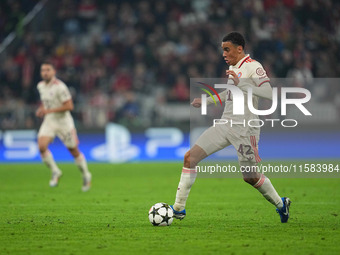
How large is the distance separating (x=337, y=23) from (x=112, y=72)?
7.62 meters

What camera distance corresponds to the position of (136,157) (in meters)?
19.2

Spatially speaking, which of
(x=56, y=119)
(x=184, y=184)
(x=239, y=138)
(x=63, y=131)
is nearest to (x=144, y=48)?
(x=56, y=119)

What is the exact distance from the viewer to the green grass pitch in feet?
21.2

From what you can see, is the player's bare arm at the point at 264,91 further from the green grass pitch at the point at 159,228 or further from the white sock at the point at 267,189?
the green grass pitch at the point at 159,228

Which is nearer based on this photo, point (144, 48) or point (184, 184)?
point (184, 184)

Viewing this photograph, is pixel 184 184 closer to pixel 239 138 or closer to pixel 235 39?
pixel 239 138

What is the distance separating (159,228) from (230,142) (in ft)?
4.26

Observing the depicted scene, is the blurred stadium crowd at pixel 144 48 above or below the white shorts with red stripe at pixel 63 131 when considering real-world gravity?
above

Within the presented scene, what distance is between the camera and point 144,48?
2220cm

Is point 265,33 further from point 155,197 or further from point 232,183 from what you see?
point 155,197

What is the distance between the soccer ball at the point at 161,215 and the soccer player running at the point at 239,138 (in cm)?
12

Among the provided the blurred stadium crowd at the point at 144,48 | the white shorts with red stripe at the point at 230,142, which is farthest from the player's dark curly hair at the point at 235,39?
the blurred stadium crowd at the point at 144,48

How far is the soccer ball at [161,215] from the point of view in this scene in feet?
25.5

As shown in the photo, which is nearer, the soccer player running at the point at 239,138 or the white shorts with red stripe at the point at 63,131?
the soccer player running at the point at 239,138
